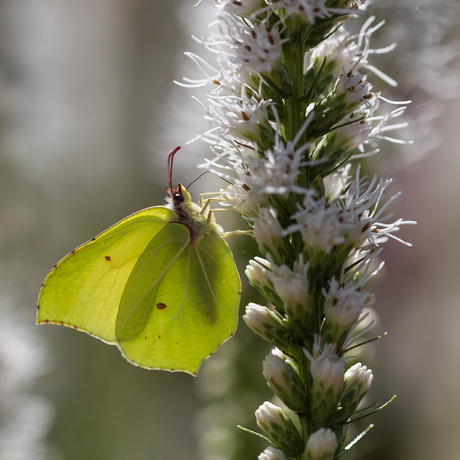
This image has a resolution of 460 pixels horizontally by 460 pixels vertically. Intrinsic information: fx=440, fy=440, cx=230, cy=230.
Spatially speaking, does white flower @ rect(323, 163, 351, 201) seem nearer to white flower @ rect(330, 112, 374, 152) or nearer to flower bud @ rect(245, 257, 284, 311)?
white flower @ rect(330, 112, 374, 152)

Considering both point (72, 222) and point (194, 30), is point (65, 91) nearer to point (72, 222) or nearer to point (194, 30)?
point (72, 222)

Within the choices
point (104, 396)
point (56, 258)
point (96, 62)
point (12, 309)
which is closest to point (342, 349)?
point (12, 309)

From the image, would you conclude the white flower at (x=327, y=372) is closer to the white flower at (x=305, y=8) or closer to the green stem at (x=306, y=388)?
the green stem at (x=306, y=388)

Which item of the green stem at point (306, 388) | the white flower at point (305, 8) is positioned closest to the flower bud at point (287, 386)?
the green stem at point (306, 388)

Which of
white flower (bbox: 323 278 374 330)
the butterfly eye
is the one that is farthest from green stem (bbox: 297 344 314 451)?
the butterfly eye

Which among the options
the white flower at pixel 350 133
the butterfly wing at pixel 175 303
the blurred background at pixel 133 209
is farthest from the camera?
the blurred background at pixel 133 209
